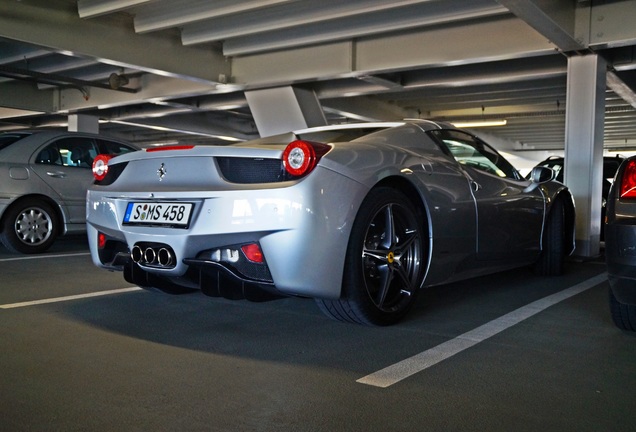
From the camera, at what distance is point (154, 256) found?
3484 mm

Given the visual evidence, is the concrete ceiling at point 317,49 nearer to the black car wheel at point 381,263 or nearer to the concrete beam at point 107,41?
the concrete beam at point 107,41

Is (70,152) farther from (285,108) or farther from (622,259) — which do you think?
(622,259)

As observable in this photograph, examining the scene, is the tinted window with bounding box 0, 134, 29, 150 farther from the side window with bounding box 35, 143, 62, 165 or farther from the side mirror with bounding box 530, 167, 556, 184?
the side mirror with bounding box 530, 167, 556, 184

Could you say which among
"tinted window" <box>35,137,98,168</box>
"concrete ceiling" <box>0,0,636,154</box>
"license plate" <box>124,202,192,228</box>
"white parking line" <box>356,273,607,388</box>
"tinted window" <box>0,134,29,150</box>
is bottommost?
"white parking line" <box>356,273,607,388</box>

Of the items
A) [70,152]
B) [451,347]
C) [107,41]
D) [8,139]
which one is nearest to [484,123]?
[107,41]

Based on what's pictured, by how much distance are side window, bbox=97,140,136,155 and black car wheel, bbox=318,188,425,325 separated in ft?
16.8

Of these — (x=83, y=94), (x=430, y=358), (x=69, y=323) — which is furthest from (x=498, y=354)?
(x=83, y=94)

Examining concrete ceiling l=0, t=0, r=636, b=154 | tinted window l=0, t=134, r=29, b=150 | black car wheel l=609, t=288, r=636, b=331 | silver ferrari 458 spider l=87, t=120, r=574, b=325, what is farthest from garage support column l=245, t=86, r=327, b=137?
black car wheel l=609, t=288, r=636, b=331

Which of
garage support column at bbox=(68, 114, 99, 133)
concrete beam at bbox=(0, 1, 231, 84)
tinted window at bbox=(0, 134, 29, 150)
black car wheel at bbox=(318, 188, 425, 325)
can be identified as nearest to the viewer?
black car wheel at bbox=(318, 188, 425, 325)

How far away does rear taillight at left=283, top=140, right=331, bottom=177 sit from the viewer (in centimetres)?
323

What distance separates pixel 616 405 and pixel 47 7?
396 inches

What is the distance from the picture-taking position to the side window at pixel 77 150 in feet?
24.8

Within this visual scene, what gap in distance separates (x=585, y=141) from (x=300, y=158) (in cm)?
669

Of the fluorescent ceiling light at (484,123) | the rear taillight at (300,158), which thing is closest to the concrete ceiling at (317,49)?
the fluorescent ceiling light at (484,123)
